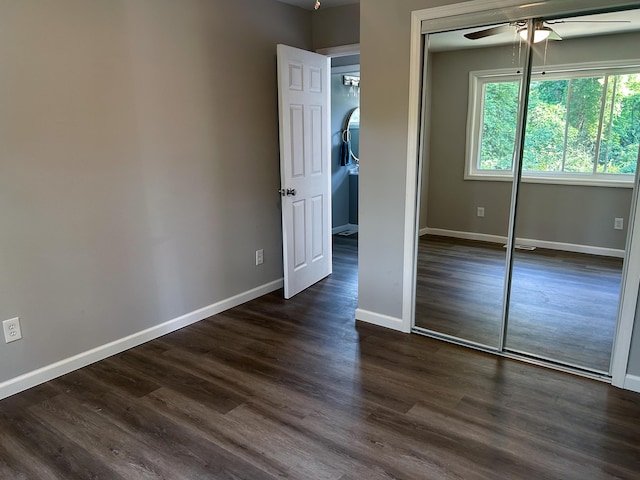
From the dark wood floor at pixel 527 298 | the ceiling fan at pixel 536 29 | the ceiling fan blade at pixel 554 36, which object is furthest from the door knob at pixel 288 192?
the ceiling fan blade at pixel 554 36

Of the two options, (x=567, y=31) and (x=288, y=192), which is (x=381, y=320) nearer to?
(x=288, y=192)

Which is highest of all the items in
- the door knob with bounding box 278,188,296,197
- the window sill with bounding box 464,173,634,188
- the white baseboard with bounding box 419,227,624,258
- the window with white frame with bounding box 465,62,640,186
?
the window with white frame with bounding box 465,62,640,186

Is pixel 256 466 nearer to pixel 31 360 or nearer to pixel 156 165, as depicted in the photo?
pixel 31 360

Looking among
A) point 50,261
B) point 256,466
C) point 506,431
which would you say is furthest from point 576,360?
point 50,261

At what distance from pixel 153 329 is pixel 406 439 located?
187 cm

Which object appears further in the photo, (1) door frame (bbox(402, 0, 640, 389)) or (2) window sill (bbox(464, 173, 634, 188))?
(2) window sill (bbox(464, 173, 634, 188))

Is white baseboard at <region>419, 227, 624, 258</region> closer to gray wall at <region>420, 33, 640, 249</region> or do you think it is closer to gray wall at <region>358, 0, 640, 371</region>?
gray wall at <region>420, 33, 640, 249</region>

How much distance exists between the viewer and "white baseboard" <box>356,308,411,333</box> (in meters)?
3.17

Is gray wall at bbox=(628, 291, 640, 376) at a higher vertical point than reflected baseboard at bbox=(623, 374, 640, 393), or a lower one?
higher

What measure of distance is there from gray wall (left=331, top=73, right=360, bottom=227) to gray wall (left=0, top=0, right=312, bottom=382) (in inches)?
89.1

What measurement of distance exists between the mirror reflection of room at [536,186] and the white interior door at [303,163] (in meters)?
1.12

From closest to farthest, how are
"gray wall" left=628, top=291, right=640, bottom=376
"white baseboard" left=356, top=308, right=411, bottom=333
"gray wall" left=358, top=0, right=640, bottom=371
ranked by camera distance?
1. "gray wall" left=628, top=291, right=640, bottom=376
2. "gray wall" left=358, top=0, right=640, bottom=371
3. "white baseboard" left=356, top=308, right=411, bottom=333

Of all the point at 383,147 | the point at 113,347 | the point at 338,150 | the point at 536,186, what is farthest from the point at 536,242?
the point at 338,150

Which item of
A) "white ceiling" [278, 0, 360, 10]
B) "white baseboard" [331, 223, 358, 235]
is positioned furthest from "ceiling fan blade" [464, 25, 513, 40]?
"white baseboard" [331, 223, 358, 235]
